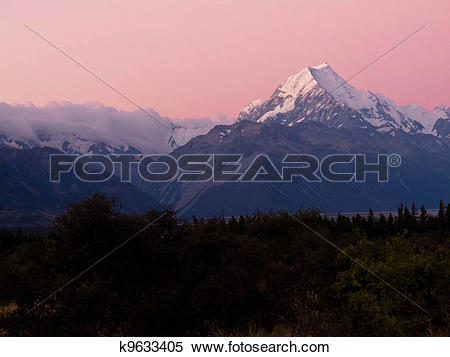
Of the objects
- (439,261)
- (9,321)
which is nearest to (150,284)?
(9,321)

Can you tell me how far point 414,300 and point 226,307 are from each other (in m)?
6.72

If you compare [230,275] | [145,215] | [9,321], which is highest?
[145,215]

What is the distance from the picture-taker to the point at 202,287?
19094 mm

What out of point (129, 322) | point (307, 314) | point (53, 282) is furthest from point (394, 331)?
point (53, 282)

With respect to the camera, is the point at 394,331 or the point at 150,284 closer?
the point at 394,331

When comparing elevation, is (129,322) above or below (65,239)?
below

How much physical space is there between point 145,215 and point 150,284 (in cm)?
439

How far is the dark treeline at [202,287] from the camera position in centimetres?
1753

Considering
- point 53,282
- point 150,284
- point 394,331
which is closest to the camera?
point 394,331

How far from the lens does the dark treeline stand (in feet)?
57.5

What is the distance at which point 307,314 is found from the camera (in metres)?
17.3

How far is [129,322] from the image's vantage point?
1758 centimetres
